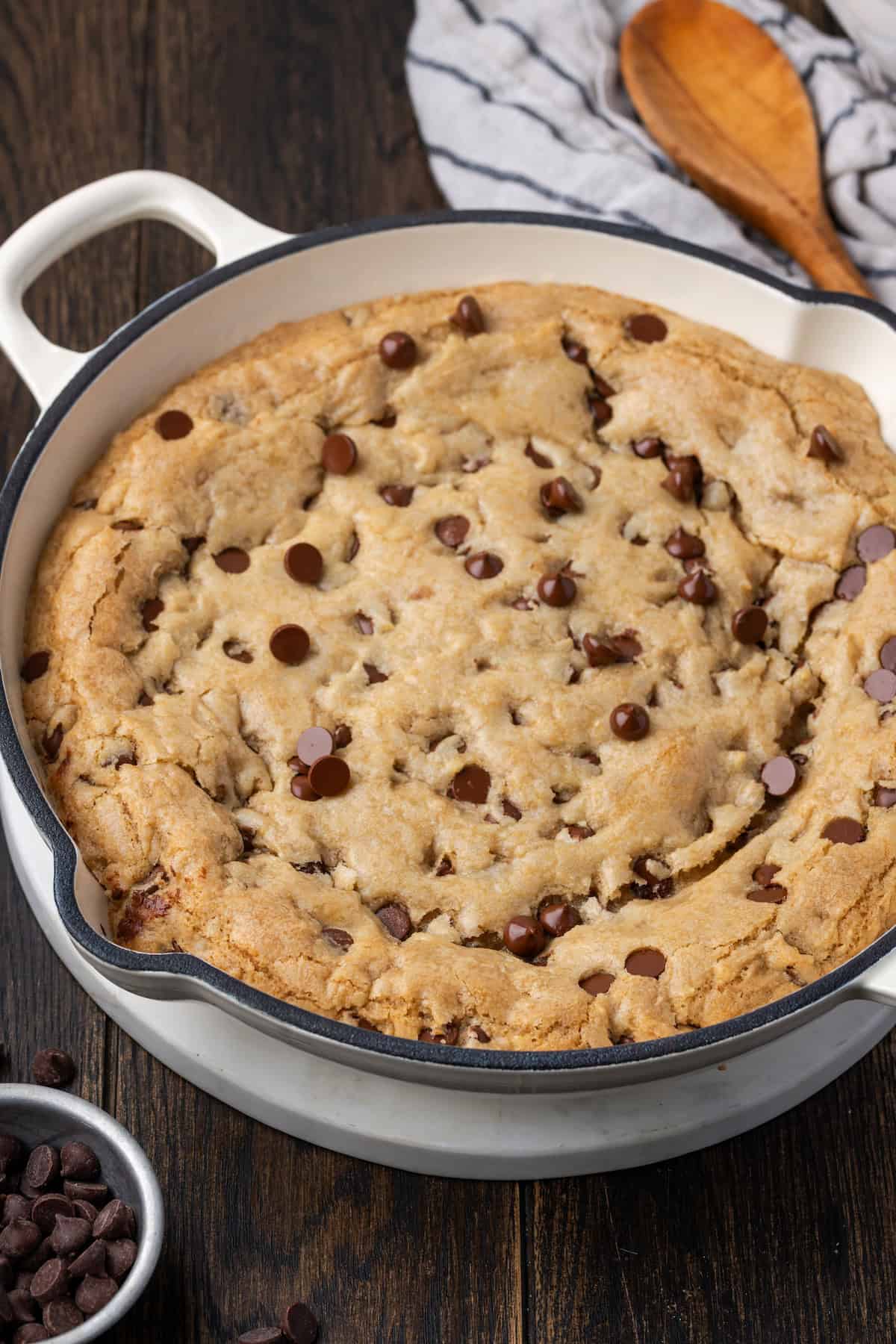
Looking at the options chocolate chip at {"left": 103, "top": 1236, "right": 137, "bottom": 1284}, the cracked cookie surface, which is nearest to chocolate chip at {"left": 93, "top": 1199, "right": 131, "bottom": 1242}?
chocolate chip at {"left": 103, "top": 1236, "right": 137, "bottom": 1284}

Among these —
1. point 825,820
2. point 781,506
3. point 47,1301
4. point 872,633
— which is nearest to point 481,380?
point 781,506

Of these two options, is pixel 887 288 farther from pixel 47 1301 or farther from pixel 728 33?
pixel 47 1301

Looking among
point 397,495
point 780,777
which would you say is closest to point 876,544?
point 780,777

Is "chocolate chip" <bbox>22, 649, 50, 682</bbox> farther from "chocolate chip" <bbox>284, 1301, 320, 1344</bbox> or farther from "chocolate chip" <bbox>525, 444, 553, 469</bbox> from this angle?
"chocolate chip" <bbox>284, 1301, 320, 1344</bbox>

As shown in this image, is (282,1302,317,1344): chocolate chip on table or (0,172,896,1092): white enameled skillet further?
(0,172,896,1092): white enameled skillet

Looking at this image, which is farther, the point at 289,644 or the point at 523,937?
the point at 289,644

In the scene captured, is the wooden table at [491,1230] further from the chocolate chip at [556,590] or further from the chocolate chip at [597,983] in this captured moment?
the chocolate chip at [556,590]

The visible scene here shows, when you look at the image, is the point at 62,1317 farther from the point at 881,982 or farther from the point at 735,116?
the point at 735,116
